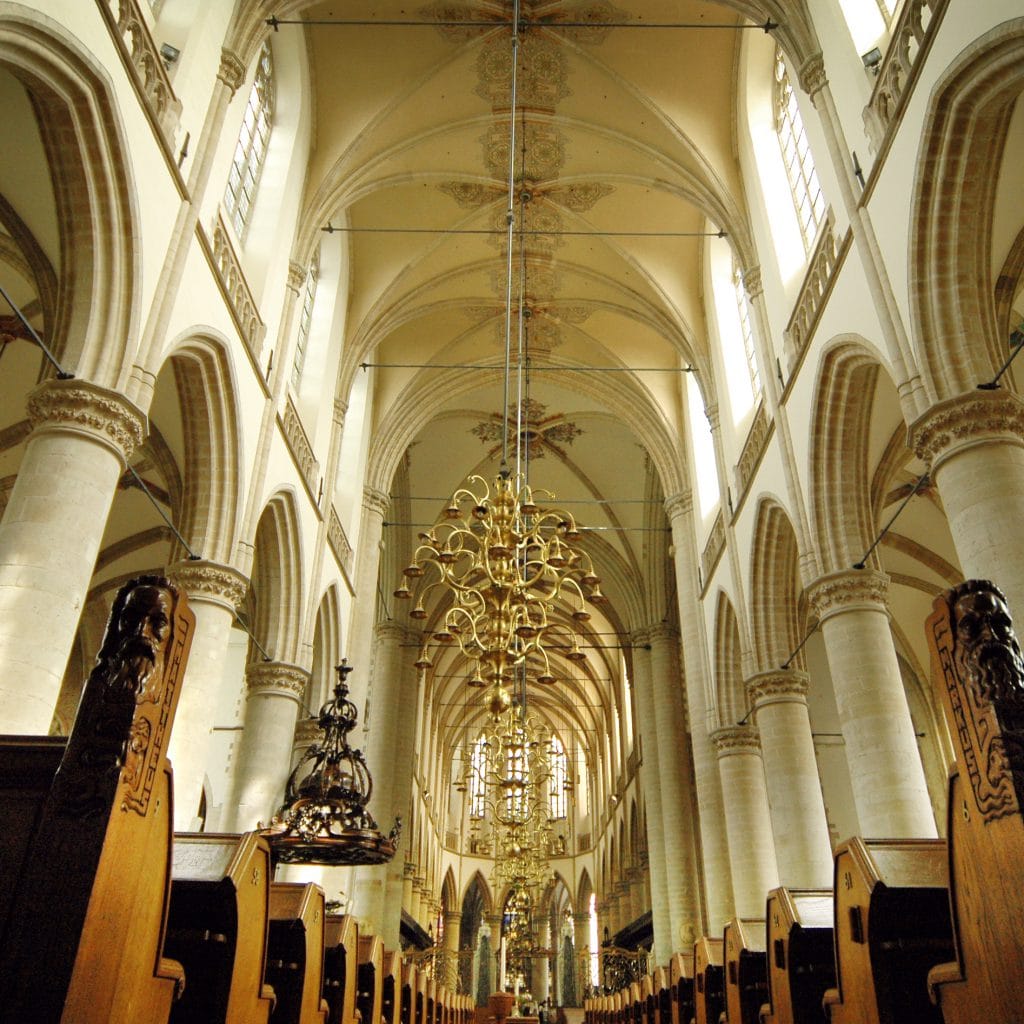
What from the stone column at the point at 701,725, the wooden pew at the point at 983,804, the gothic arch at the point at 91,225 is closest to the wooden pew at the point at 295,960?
the wooden pew at the point at 983,804

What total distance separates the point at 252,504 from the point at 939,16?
28.0 ft

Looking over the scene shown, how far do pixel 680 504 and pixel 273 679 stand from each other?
9073mm

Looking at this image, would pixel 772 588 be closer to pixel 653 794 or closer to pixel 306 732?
pixel 306 732

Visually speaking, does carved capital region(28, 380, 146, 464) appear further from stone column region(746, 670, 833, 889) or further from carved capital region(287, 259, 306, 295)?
stone column region(746, 670, 833, 889)

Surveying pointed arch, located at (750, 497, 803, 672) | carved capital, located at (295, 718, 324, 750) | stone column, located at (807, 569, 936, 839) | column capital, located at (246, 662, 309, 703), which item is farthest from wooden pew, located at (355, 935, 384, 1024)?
carved capital, located at (295, 718, 324, 750)

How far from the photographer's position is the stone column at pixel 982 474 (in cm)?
659

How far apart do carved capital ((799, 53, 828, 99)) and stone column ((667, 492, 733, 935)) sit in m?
9.01

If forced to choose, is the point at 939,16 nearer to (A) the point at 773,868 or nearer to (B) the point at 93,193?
Result: (B) the point at 93,193

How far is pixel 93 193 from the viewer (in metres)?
7.55

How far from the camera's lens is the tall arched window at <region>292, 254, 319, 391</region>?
48.6ft

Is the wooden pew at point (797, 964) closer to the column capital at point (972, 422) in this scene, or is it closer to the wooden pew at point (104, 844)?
the wooden pew at point (104, 844)

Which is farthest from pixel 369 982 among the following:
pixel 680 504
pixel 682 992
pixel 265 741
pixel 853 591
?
pixel 680 504

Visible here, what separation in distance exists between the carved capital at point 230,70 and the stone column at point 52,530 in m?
4.59

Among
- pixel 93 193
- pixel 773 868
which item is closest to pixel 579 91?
pixel 93 193
